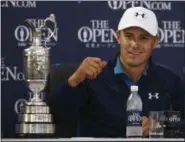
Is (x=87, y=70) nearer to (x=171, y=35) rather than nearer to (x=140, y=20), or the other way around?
(x=140, y=20)

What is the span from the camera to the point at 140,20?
14.1 feet

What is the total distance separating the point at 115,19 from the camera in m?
4.50

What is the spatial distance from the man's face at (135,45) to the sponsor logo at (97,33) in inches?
2.3

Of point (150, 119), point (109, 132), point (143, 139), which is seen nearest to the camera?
point (143, 139)

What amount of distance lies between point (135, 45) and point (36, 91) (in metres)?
0.71

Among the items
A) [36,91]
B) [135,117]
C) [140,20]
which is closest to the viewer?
[135,117]

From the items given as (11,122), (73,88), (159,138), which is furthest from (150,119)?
(11,122)

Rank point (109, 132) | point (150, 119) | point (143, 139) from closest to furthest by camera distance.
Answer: point (143, 139), point (150, 119), point (109, 132)

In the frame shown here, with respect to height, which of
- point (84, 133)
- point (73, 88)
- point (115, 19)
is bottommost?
point (84, 133)

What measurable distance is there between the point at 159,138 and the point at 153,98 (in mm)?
783

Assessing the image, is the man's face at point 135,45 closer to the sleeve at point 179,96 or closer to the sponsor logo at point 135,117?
the sleeve at point 179,96

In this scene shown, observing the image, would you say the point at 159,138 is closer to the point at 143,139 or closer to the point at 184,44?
the point at 143,139

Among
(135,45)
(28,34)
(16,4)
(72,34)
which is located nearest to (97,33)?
(72,34)

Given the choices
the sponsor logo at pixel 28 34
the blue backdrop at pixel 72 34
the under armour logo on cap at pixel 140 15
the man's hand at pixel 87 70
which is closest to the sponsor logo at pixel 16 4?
the blue backdrop at pixel 72 34
